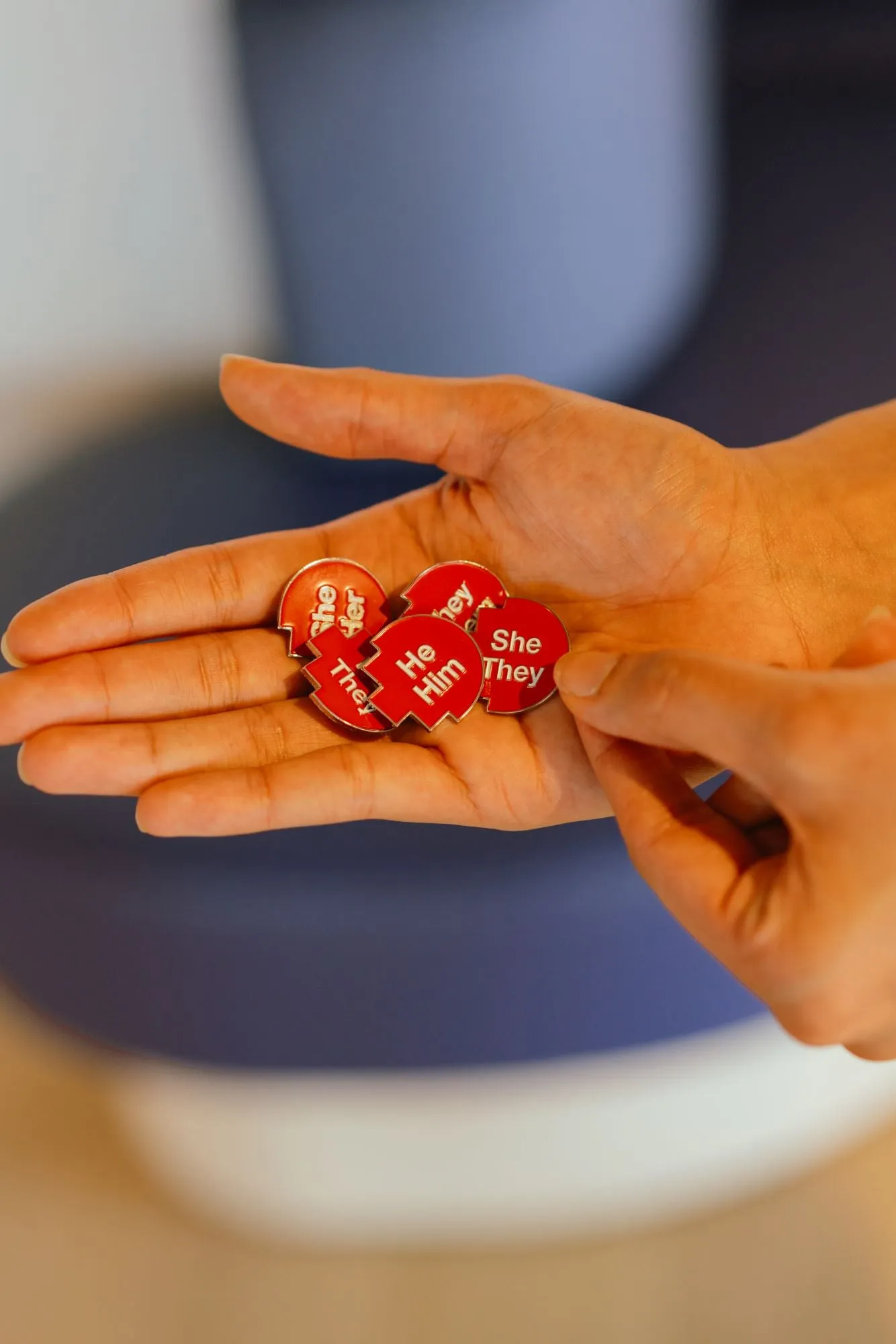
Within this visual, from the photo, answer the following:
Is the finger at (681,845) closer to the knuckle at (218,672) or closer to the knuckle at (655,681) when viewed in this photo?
the knuckle at (655,681)

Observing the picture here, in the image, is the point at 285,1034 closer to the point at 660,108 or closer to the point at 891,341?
the point at 891,341

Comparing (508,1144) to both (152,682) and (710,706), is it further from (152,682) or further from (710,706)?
(710,706)

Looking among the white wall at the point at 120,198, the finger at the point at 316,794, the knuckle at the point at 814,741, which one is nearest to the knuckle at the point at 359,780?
the finger at the point at 316,794

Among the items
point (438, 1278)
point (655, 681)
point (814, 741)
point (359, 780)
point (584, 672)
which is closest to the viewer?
point (814, 741)

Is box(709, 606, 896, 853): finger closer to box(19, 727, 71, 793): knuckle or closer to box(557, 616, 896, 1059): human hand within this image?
box(557, 616, 896, 1059): human hand

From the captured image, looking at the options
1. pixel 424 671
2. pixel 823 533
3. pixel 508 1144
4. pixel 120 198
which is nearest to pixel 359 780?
pixel 424 671

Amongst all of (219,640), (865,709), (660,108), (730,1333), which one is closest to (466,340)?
(660,108)

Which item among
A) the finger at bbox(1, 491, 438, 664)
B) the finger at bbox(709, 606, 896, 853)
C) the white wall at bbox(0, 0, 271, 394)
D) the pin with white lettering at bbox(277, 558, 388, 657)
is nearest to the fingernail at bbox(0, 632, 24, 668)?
the finger at bbox(1, 491, 438, 664)
